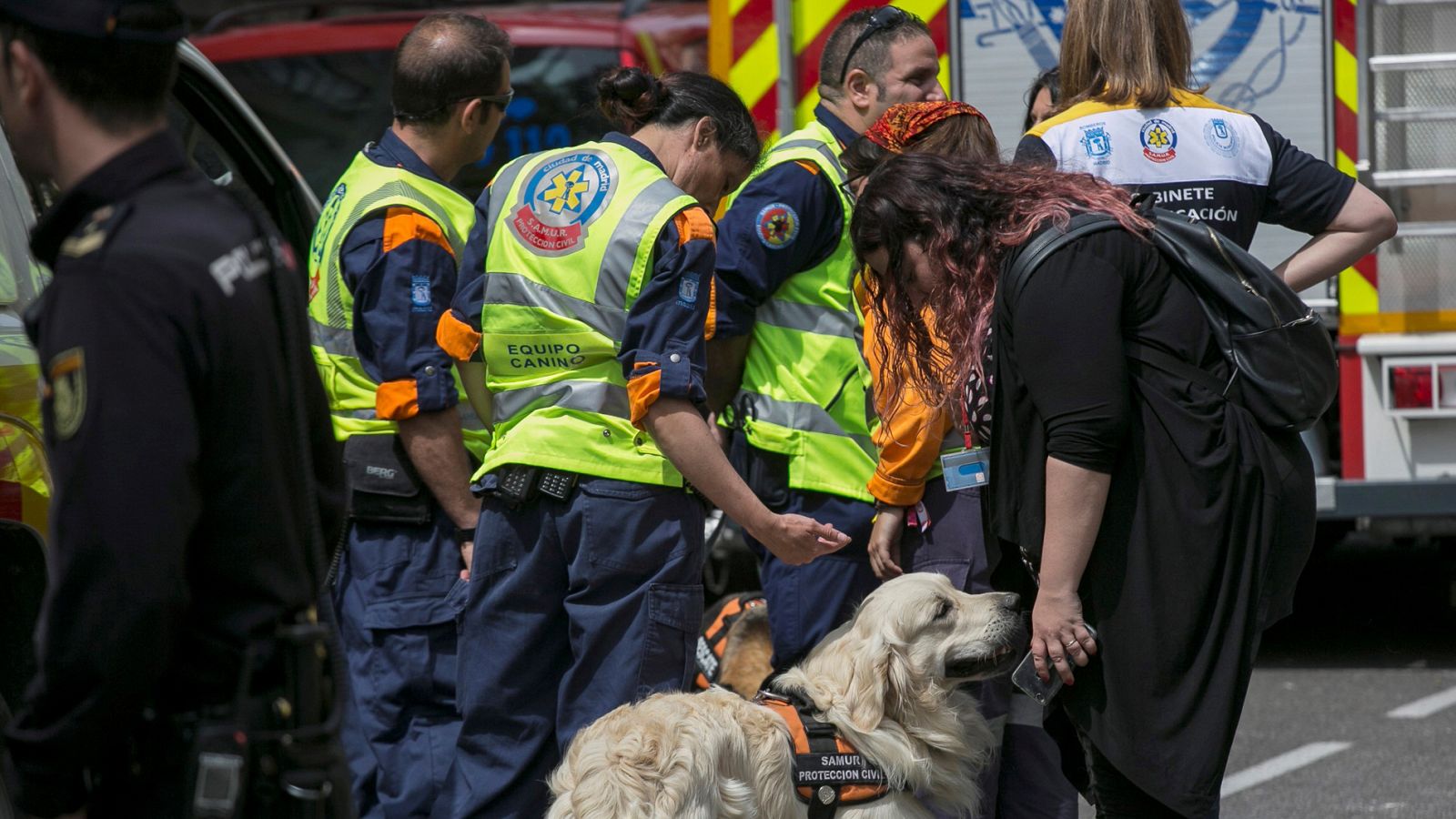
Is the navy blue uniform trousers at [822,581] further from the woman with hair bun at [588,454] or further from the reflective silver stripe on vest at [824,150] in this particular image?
the reflective silver stripe on vest at [824,150]

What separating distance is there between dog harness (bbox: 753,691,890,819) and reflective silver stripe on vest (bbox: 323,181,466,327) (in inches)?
56.5

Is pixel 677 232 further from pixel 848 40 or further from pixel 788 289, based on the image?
pixel 848 40

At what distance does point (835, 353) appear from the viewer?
12.7 ft

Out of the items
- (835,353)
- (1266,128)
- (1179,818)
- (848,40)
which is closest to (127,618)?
(1179,818)

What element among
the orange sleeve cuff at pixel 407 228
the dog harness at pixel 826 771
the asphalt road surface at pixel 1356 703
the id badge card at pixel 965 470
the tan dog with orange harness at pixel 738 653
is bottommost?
the asphalt road surface at pixel 1356 703

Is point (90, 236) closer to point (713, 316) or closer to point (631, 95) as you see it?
point (631, 95)

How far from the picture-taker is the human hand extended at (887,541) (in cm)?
372

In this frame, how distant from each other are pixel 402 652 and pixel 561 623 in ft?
2.09

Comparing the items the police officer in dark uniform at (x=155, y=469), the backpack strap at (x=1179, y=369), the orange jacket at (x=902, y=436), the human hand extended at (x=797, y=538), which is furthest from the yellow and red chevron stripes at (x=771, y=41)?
the police officer in dark uniform at (x=155, y=469)

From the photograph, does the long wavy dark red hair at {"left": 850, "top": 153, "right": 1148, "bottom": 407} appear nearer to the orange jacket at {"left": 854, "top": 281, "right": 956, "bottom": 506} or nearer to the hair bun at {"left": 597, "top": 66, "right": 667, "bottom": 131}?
the orange jacket at {"left": 854, "top": 281, "right": 956, "bottom": 506}

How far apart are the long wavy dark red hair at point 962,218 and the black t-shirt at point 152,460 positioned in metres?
1.34

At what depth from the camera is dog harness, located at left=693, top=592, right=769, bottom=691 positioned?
16.3 feet

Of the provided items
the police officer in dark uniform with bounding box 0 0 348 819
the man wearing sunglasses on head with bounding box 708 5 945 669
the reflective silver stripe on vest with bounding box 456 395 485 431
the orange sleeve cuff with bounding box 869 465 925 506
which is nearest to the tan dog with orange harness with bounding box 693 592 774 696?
the man wearing sunglasses on head with bounding box 708 5 945 669

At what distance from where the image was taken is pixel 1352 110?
229 inches
